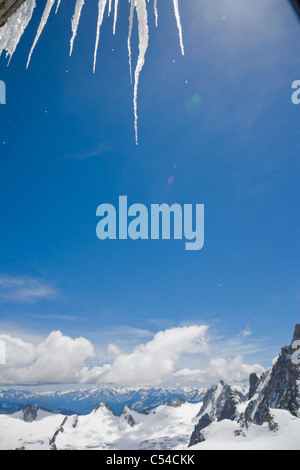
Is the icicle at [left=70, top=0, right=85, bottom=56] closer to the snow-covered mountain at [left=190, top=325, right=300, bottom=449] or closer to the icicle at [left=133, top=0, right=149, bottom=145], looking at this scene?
the icicle at [left=133, top=0, right=149, bottom=145]

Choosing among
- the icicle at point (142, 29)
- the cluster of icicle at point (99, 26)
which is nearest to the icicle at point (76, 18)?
the cluster of icicle at point (99, 26)

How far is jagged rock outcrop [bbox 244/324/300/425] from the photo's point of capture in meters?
135

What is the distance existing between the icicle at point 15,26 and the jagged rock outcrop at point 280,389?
16373 cm

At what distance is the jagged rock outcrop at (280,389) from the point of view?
135 meters

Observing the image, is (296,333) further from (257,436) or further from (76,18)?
(76,18)

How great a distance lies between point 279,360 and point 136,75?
8031 inches

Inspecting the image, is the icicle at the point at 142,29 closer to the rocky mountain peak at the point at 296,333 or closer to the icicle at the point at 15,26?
the icicle at the point at 15,26

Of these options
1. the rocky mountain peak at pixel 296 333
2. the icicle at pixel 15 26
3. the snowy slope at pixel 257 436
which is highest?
the icicle at pixel 15 26

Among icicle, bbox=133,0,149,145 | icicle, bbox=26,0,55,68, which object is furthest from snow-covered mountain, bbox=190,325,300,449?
icicle, bbox=26,0,55,68
